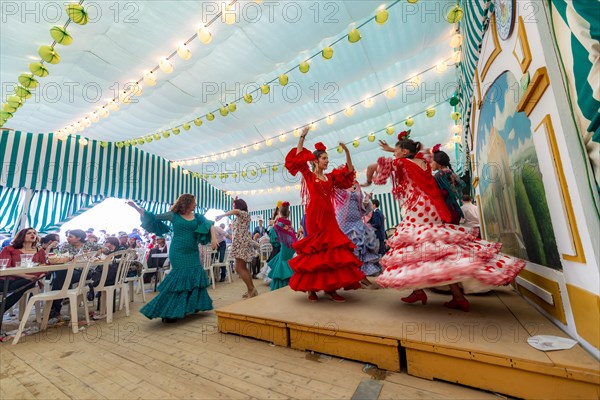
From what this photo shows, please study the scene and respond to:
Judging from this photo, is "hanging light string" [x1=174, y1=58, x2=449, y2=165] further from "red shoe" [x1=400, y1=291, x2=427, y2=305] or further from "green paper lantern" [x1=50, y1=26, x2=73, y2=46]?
"green paper lantern" [x1=50, y1=26, x2=73, y2=46]

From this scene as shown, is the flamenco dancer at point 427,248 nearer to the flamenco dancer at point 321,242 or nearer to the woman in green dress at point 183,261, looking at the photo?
the flamenco dancer at point 321,242

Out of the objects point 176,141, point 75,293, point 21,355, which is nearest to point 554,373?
point 21,355

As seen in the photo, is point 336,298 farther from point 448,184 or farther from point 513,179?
point 513,179

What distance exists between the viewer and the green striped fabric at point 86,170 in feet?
25.0

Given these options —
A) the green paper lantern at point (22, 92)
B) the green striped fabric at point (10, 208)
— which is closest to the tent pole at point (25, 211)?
the green striped fabric at point (10, 208)

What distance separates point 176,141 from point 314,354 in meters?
8.89

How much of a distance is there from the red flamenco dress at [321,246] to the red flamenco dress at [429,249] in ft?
1.58

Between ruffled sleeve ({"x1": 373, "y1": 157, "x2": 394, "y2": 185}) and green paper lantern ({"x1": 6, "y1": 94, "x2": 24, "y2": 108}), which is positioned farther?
green paper lantern ({"x1": 6, "y1": 94, "x2": 24, "y2": 108})

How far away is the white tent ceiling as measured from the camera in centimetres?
357

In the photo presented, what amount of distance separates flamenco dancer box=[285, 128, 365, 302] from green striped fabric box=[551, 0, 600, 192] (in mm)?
1513

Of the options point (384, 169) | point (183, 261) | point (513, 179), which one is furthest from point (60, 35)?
point (513, 179)

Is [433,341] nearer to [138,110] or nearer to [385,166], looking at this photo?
[385,166]

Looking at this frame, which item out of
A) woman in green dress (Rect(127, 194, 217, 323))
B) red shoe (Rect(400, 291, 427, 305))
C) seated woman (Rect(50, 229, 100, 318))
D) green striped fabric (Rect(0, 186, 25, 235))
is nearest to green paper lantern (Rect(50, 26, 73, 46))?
woman in green dress (Rect(127, 194, 217, 323))

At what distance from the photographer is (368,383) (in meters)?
1.40
